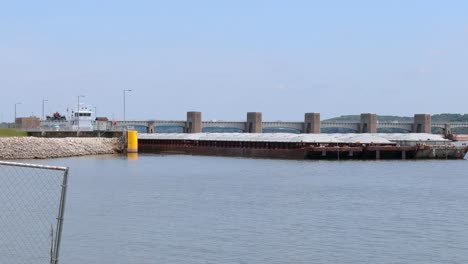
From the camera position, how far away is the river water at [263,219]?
28.8m

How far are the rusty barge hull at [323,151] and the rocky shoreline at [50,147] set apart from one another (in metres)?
15.4

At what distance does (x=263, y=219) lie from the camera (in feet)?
125

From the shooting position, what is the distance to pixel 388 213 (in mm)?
41156

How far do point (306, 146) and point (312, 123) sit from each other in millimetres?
71387

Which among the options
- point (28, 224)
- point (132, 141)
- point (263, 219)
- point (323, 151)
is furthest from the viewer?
point (132, 141)

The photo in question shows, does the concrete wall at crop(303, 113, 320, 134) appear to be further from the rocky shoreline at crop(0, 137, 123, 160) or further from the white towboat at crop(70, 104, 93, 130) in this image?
the rocky shoreline at crop(0, 137, 123, 160)

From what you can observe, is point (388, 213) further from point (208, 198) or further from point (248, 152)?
point (248, 152)

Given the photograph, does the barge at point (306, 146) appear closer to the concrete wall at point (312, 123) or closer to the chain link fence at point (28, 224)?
the concrete wall at point (312, 123)

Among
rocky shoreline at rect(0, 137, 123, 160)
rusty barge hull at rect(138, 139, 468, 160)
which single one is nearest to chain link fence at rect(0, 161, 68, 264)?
rocky shoreline at rect(0, 137, 123, 160)

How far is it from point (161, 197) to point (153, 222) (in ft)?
39.3

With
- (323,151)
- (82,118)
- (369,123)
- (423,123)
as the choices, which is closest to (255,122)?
(369,123)

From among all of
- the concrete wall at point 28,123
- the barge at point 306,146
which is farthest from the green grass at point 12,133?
the barge at point 306,146

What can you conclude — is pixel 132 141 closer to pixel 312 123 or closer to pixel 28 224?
pixel 312 123

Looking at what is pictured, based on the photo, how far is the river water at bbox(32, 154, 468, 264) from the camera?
94.4ft
